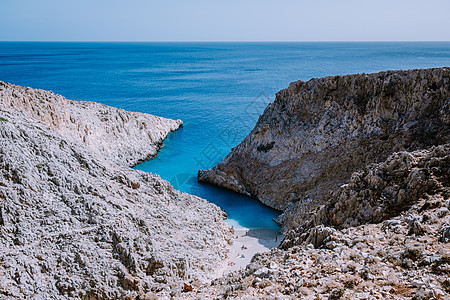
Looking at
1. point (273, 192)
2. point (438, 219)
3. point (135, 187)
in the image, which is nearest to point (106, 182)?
point (135, 187)

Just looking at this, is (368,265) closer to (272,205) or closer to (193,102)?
(272,205)

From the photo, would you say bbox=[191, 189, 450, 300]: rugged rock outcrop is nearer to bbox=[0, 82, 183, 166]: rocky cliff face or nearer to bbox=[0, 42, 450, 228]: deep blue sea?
bbox=[0, 42, 450, 228]: deep blue sea

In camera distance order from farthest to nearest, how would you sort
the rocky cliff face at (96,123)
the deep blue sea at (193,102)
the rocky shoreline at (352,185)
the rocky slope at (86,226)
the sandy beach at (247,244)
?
the deep blue sea at (193,102) → the rocky cliff face at (96,123) → the sandy beach at (247,244) → the rocky slope at (86,226) → the rocky shoreline at (352,185)

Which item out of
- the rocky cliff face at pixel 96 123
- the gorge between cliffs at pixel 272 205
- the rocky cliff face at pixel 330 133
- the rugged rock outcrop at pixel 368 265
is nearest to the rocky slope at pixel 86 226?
the gorge between cliffs at pixel 272 205

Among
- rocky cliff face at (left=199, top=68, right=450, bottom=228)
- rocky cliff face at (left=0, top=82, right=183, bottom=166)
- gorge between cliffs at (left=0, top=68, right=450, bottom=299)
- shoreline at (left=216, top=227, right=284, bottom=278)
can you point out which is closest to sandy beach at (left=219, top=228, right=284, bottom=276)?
shoreline at (left=216, top=227, right=284, bottom=278)

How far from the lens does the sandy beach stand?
26.3 m

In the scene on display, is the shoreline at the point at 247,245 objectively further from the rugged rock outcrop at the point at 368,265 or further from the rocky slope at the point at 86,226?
the rugged rock outcrop at the point at 368,265

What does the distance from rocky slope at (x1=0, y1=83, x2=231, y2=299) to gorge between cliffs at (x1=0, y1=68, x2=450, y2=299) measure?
81mm

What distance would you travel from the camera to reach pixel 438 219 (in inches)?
531

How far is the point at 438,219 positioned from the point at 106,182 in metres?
20.7

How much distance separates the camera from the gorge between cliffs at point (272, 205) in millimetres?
12812

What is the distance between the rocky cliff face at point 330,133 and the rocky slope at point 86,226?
8.83 m

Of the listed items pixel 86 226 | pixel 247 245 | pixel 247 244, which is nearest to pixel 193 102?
pixel 247 244

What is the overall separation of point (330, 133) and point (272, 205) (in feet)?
31.3
